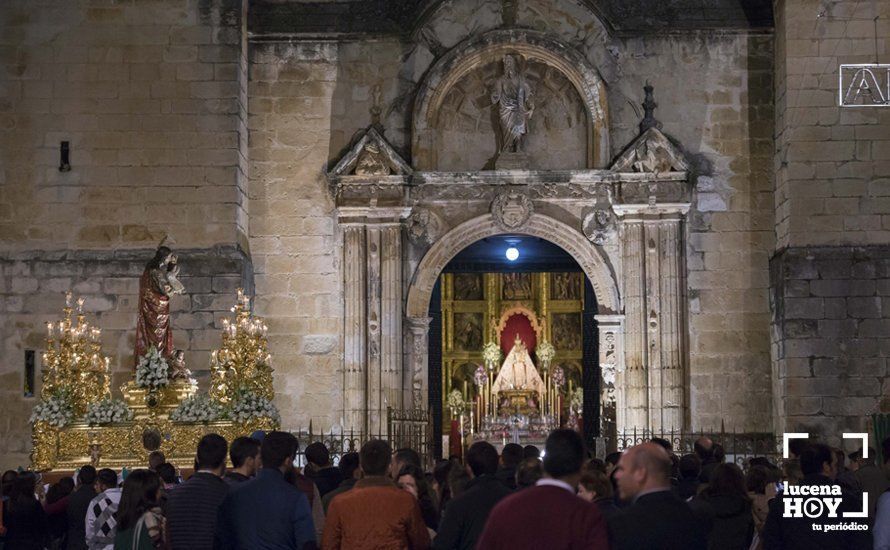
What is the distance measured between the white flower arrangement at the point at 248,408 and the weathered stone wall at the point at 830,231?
757 cm

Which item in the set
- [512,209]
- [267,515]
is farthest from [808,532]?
[512,209]

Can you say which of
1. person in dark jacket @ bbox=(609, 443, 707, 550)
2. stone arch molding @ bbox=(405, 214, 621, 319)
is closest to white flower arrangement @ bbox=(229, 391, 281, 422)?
stone arch molding @ bbox=(405, 214, 621, 319)

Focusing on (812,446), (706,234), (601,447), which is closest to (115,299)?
(601,447)

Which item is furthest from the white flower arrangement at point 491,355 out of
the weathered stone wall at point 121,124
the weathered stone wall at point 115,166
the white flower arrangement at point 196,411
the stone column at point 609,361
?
the white flower arrangement at point 196,411

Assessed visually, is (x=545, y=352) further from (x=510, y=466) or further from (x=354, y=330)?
(x=510, y=466)

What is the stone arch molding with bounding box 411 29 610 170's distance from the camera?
2145cm

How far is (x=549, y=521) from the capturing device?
5867 mm

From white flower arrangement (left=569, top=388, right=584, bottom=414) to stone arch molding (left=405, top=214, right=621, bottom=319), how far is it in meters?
3.11

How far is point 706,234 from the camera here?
839 inches

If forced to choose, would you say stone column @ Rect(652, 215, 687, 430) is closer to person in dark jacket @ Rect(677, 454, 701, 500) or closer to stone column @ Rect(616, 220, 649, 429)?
stone column @ Rect(616, 220, 649, 429)

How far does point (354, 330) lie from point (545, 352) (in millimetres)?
5307

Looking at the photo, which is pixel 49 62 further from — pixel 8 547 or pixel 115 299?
pixel 8 547

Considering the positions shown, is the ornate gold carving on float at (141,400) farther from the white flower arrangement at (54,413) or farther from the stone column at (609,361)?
the stone column at (609,361)

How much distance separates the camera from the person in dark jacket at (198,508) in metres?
8.41
